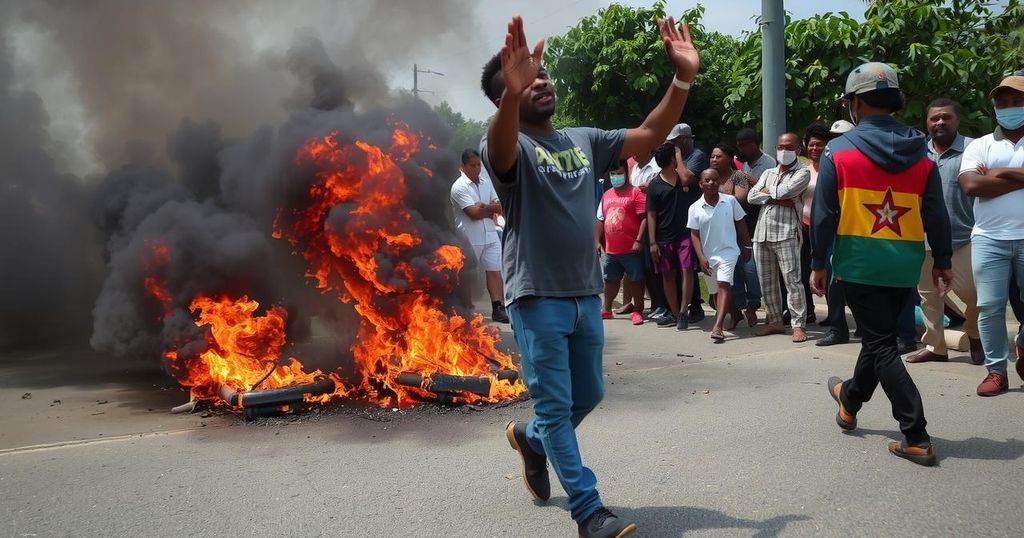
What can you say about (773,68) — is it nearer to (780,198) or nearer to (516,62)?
(780,198)

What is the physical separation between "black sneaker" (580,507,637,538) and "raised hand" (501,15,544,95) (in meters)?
1.56

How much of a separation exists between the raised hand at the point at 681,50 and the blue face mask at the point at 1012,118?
2.67 meters

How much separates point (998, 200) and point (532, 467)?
3.50 metres

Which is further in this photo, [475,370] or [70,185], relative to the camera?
[70,185]

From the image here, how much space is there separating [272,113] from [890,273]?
239 inches

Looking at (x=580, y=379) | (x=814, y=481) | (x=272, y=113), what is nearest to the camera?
(x=580, y=379)

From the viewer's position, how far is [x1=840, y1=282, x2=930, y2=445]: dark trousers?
4.09m

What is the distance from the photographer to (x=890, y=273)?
429 cm

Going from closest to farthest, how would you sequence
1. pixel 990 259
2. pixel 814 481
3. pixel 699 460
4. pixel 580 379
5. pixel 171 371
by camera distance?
pixel 580 379
pixel 814 481
pixel 699 460
pixel 990 259
pixel 171 371

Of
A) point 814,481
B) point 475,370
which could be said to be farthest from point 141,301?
point 814,481

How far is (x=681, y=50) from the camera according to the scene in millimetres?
3619

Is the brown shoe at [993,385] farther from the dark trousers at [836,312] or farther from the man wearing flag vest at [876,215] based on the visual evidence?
the dark trousers at [836,312]

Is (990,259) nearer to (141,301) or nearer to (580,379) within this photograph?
(580,379)

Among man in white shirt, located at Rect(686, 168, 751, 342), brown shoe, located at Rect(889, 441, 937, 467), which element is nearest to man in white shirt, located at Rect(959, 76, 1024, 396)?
brown shoe, located at Rect(889, 441, 937, 467)
